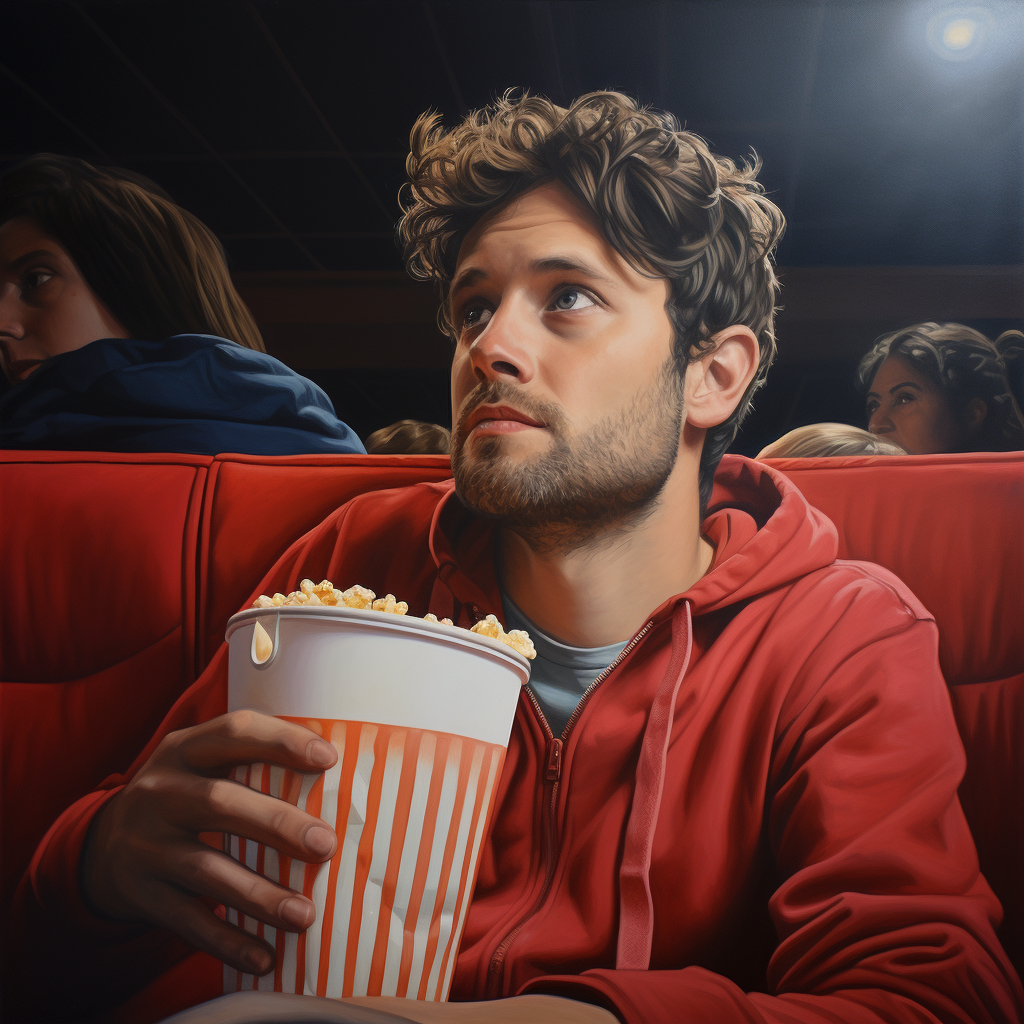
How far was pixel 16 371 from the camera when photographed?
129 centimetres

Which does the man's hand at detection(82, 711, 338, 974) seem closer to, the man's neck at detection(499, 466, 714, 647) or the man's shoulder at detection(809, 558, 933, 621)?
the man's neck at detection(499, 466, 714, 647)

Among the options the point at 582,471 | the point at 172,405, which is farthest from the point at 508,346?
the point at 172,405

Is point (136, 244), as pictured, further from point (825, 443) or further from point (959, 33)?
point (959, 33)

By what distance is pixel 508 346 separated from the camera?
1.14m

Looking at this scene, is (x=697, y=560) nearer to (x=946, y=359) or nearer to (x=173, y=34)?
(x=946, y=359)

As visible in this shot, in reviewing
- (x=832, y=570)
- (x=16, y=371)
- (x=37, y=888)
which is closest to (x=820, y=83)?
(x=832, y=570)

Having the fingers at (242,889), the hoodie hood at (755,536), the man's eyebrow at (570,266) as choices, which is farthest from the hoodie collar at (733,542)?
the fingers at (242,889)

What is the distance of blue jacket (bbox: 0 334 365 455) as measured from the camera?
4.16 ft

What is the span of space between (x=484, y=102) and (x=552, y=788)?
0.96m

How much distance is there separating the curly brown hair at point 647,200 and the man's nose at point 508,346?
9cm

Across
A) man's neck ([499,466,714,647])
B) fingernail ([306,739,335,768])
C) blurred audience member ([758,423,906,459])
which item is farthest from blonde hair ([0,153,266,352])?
blurred audience member ([758,423,906,459])

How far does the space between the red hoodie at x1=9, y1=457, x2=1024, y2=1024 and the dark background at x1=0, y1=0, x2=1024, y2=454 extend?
0.92ft

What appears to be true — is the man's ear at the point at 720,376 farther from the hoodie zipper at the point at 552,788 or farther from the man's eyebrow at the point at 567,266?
the hoodie zipper at the point at 552,788

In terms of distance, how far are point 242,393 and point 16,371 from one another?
13.8 inches
